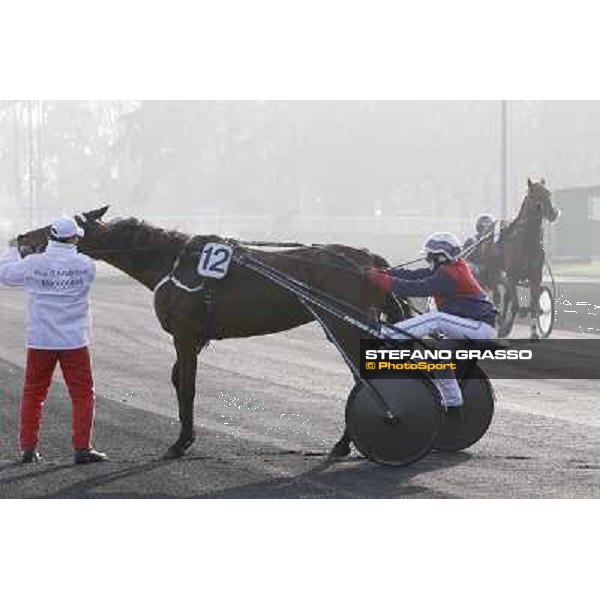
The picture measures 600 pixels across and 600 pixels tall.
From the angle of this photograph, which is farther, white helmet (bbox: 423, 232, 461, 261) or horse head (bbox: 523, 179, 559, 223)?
horse head (bbox: 523, 179, 559, 223)

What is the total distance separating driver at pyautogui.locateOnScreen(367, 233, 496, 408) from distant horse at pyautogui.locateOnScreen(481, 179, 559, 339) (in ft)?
16.9

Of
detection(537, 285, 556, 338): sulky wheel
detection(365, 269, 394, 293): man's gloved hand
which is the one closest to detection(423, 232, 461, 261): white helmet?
detection(365, 269, 394, 293): man's gloved hand

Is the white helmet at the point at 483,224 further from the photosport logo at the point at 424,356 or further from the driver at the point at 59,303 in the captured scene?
the driver at the point at 59,303

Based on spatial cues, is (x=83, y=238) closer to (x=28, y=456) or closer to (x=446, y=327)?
(x=28, y=456)

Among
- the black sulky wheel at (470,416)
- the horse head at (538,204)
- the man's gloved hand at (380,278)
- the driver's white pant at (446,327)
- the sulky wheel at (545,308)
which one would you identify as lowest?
the black sulky wheel at (470,416)

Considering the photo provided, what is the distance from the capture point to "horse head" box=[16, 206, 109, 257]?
1057 cm

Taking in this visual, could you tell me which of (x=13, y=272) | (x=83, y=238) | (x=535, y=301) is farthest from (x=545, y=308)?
(x=13, y=272)

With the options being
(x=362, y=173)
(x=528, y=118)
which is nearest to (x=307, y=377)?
(x=528, y=118)

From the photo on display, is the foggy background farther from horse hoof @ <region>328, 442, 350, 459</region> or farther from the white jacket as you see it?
the white jacket

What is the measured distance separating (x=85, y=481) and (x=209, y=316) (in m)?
1.72

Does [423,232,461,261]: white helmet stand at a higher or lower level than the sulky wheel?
higher

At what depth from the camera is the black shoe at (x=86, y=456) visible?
34.6 ft

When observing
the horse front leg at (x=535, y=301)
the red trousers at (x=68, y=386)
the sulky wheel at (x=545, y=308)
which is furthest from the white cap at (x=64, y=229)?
the sulky wheel at (x=545, y=308)

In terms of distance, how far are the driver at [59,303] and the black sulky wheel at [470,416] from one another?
3.03 m
